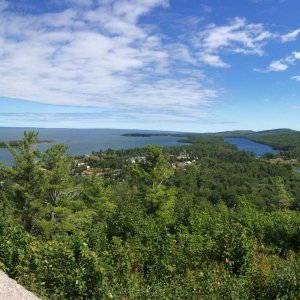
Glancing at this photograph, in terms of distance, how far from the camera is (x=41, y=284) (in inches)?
352

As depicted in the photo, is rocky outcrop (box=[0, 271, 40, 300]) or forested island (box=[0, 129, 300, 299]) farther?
forested island (box=[0, 129, 300, 299])

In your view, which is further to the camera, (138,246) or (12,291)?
(138,246)

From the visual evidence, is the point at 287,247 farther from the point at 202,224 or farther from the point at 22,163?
the point at 22,163

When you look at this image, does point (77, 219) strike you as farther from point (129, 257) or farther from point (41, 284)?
point (41, 284)

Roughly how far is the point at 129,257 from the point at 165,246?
4.44 feet

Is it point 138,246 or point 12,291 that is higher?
point 12,291

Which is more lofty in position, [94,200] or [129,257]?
[129,257]

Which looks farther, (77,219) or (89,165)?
(89,165)

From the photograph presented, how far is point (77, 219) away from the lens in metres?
27.6

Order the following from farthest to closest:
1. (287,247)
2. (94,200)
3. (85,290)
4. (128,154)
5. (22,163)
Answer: (128,154), (94,200), (22,163), (287,247), (85,290)

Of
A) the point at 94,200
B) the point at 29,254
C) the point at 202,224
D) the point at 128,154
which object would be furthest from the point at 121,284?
the point at 128,154

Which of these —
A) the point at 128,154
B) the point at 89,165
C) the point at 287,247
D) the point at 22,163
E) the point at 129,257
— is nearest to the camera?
the point at 129,257

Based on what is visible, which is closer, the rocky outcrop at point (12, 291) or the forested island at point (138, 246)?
the rocky outcrop at point (12, 291)

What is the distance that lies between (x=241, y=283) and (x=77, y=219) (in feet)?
65.0
